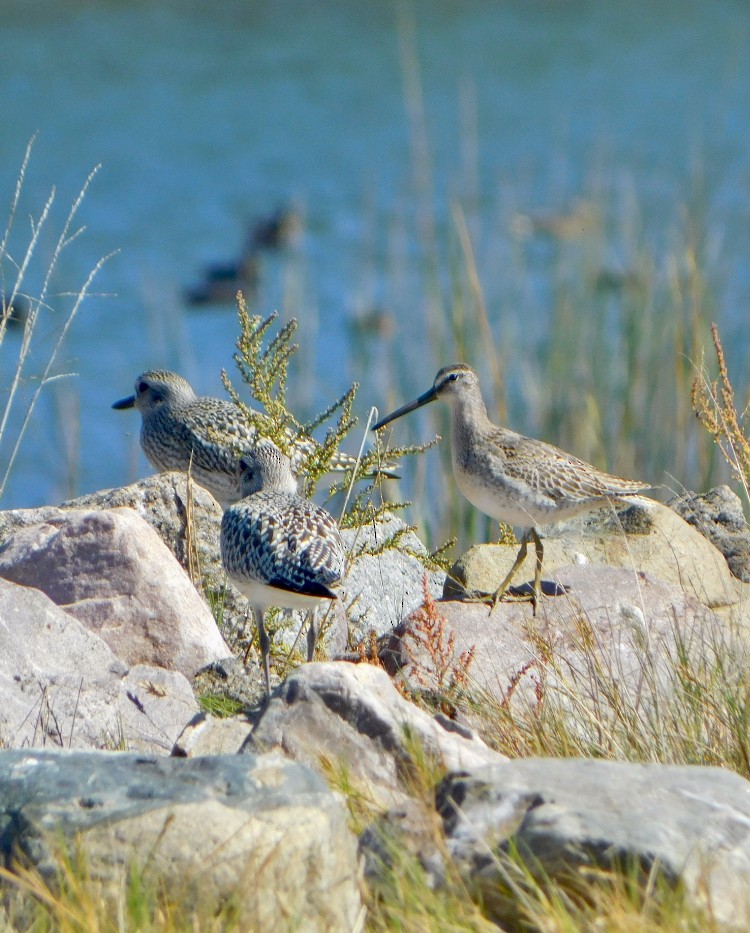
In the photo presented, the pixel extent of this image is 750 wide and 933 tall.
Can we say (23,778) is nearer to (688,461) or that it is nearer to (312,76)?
(688,461)

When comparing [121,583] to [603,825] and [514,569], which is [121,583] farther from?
[603,825]

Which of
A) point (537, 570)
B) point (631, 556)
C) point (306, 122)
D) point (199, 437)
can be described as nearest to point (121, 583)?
point (537, 570)

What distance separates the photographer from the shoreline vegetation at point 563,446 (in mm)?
2832

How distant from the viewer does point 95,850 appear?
2.95 metres

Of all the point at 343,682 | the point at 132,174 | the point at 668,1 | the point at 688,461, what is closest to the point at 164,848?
the point at 343,682

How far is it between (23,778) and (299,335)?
713 centimetres

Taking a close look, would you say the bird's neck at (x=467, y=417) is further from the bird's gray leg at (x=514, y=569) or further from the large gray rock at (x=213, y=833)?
the large gray rock at (x=213, y=833)

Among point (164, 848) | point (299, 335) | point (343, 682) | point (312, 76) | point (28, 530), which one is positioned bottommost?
point (164, 848)

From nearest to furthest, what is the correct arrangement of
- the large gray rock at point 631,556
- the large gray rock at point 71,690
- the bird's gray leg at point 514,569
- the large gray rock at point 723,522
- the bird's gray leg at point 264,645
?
the large gray rock at point 71,690
the bird's gray leg at point 264,645
the bird's gray leg at point 514,569
the large gray rock at point 631,556
the large gray rock at point 723,522

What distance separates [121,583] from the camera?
4.92 m

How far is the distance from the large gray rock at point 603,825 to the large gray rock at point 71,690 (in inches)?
50.3

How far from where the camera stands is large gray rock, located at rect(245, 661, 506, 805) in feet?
11.5

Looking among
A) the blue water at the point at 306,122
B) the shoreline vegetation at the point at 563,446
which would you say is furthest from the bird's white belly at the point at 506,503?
the blue water at the point at 306,122

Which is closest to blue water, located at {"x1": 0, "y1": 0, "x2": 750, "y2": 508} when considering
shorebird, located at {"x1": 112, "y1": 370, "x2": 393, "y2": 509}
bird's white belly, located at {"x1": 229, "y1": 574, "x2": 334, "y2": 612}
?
shorebird, located at {"x1": 112, "y1": 370, "x2": 393, "y2": 509}
